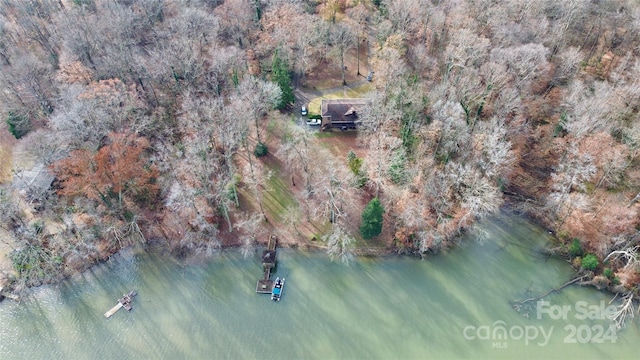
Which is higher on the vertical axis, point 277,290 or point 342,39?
point 342,39

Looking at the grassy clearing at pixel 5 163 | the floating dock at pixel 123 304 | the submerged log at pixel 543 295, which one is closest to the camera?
the submerged log at pixel 543 295

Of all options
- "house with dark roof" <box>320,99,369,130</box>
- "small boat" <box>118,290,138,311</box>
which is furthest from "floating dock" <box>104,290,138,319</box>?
"house with dark roof" <box>320,99,369,130</box>

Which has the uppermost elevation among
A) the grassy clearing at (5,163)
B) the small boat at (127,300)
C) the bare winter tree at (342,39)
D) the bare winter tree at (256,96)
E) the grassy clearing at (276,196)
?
the bare winter tree at (342,39)

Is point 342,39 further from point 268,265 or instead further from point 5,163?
point 5,163

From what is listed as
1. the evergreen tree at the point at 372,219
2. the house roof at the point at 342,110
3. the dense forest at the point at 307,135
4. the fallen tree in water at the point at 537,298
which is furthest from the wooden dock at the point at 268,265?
the fallen tree in water at the point at 537,298

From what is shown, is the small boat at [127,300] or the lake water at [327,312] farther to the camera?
the small boat at [127,300]

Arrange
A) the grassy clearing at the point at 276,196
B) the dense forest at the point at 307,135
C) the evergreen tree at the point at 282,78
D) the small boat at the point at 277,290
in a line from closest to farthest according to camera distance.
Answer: the small boat at the point at 277,290 → the dense forest at the point at 307,135 → the grassy clearing at the point at 276,196 → the evergreen tree at the point at 282,78

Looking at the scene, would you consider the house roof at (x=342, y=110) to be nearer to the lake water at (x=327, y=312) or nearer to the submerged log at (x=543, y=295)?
the lake water at (x=327, y=312)

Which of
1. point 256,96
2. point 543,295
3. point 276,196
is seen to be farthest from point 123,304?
point 543,295
